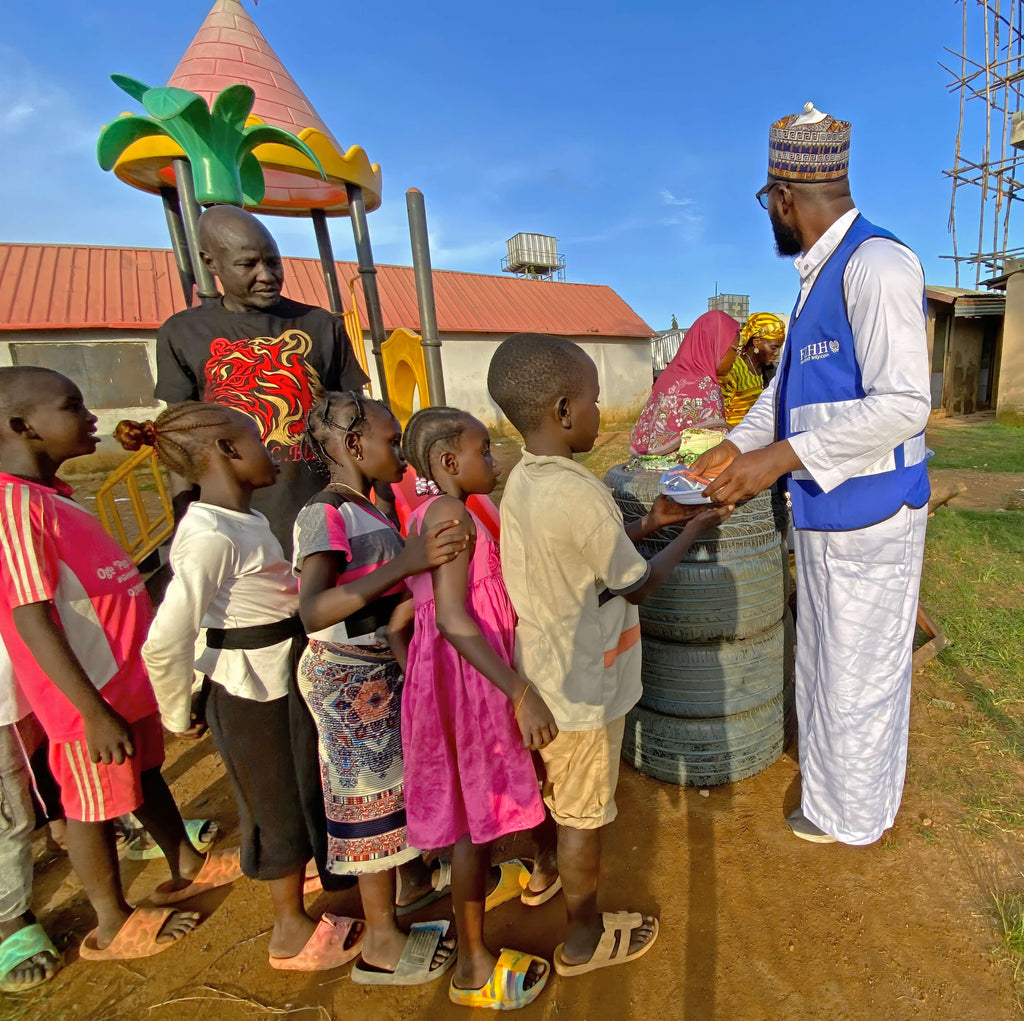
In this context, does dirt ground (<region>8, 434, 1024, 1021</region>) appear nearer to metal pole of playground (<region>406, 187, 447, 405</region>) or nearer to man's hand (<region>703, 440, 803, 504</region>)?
man's hand (<region>703, 440, 803, 504</region>)

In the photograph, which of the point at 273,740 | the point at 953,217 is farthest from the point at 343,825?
the point at 953,217

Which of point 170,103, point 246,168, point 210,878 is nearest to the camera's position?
point 210,878

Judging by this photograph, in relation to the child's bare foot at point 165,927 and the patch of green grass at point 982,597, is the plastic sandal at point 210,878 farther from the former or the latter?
the patch of green grass at point 982,597

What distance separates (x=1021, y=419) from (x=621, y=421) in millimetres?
9740

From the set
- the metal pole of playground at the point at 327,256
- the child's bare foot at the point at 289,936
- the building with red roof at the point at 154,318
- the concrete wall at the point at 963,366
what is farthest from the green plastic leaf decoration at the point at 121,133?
the concrete wall at the point at 963,366

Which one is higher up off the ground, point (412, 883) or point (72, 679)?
point (72, 679)

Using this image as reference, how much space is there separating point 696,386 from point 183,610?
3.16 metres

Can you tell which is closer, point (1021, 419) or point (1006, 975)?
point (1006, 975)

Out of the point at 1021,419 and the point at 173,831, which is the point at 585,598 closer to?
the point at 173,831

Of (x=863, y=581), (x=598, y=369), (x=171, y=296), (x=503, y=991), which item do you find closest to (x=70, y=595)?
(x=503, y=991)

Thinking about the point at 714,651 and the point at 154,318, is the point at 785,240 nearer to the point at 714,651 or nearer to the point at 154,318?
the point at 714,651

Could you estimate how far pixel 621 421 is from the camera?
18484mm

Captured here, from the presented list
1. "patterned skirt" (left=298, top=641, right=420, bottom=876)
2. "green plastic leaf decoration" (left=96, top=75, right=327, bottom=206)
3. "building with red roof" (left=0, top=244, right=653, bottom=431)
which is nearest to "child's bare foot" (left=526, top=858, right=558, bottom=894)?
"patterned skirt" (left=298, top=641, right=420, bottom=876)

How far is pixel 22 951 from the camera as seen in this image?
6.13 feet
